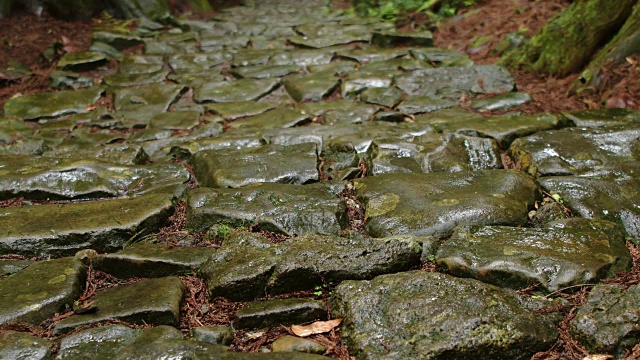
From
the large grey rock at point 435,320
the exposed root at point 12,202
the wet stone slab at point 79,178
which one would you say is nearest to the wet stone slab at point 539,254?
the large grey rock at point 435,320

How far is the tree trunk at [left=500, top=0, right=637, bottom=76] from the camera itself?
205 inches

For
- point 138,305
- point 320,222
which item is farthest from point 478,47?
point 138,305

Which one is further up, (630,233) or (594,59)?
(594,59)

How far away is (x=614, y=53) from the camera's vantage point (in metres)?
4.86

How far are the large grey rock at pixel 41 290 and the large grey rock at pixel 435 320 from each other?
1.20 metres

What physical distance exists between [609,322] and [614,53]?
356cm

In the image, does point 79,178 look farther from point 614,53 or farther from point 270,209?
point 614,53

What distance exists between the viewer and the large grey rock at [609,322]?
2.05 meters

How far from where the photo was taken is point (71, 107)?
5414 millimetres

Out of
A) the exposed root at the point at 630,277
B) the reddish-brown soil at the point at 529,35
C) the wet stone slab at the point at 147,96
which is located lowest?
the exposed root at the point at 630,277

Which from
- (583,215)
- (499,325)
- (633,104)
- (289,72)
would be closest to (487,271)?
(499,325)

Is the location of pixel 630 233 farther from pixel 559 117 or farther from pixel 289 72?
pixel 289 72

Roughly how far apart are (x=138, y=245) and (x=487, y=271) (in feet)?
5.71

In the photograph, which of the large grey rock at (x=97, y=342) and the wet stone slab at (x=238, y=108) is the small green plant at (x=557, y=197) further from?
the wet stone slab at (x=238, y=108)
